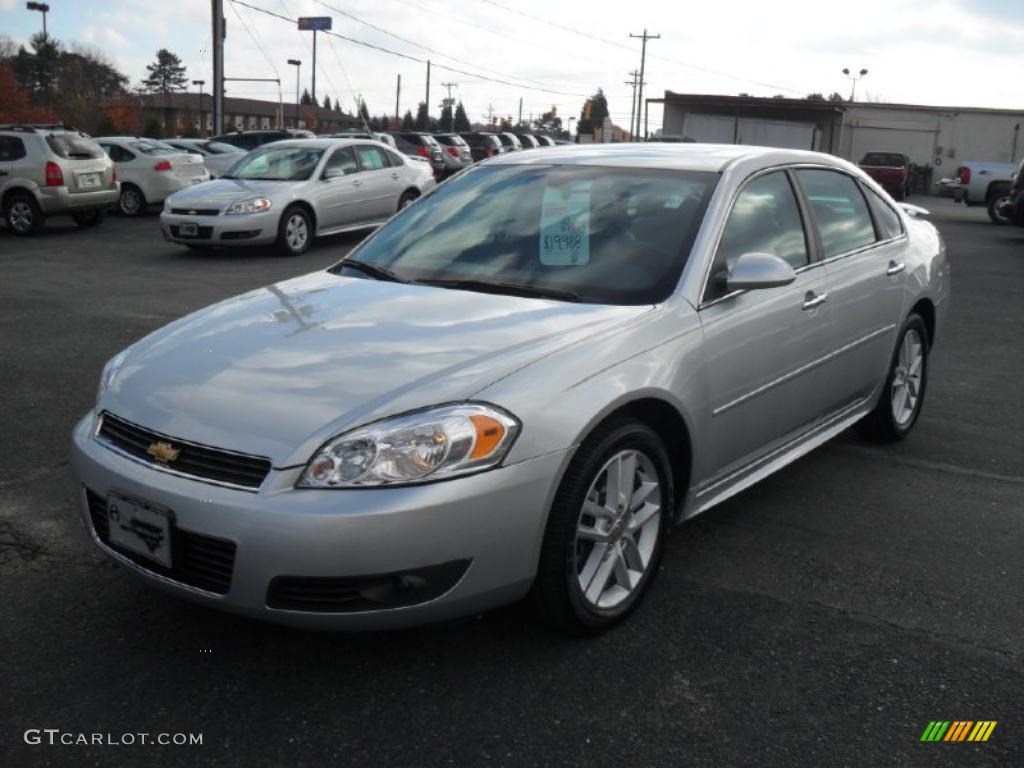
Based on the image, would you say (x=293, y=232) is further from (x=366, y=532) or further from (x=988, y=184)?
(x=988, y=184)

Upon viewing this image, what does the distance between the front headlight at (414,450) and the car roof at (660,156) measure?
1792 millimetres

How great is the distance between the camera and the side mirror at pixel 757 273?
3643 mm

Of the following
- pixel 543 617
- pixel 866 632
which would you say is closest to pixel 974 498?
pixel 866 632

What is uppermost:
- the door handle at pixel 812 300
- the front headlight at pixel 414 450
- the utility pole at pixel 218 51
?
the utility pole at pixel 218 51

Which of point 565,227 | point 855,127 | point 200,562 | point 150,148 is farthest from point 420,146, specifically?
point 855,127

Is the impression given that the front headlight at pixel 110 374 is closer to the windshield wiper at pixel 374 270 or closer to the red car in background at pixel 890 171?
the windshield wiper at pixel 374 270

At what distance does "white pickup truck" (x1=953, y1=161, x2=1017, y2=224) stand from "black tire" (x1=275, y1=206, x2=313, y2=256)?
632 inches

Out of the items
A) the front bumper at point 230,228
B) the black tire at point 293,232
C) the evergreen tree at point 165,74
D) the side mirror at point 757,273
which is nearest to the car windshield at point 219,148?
the black tire at point 293,232

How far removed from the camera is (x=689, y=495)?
3.66 meters

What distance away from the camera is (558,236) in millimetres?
3969

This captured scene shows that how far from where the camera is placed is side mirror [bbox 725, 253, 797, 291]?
3.64 metres

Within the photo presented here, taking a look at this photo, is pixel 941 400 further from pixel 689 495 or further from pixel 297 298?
pixel 297 298

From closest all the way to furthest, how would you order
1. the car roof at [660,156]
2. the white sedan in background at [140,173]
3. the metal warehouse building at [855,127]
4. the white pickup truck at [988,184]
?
the car roof at [660,156]
the white sedan in background at [140,173]
the white pickup truck at [988,184]
the metal warehouse building at [855,127]

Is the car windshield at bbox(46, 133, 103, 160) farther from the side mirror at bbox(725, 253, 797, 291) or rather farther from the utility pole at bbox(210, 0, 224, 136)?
the side mirror at bbox(725, 253, 797, 291)
